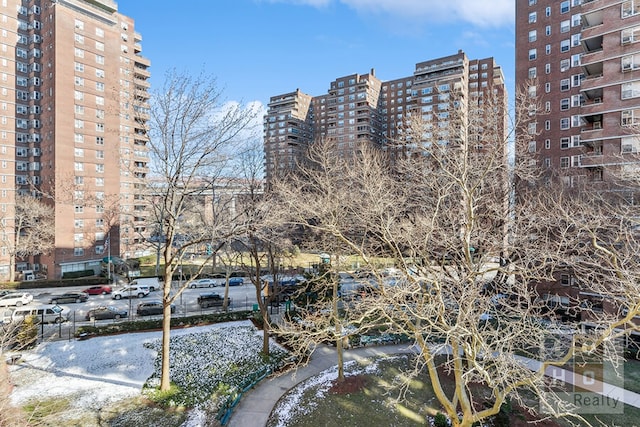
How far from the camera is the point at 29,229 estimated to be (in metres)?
40.3

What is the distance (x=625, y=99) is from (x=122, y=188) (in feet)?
180

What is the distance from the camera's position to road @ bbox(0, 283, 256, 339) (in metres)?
21.1

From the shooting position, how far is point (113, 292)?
3089 centimetres

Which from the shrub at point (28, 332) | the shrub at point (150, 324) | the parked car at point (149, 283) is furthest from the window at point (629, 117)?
the parked car at point (149, 283)

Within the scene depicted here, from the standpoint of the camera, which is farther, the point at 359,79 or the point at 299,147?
the point at 299,147

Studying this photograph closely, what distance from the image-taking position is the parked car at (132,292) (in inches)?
1202

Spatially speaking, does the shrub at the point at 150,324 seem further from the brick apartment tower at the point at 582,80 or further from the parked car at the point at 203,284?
the brick apartment tower at the point at 582,80

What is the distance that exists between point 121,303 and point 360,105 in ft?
232

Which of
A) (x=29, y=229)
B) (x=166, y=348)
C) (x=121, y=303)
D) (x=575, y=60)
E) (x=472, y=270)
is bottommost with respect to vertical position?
(x=121, y=303)

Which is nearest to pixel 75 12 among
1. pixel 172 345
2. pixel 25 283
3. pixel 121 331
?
pixel 25 283

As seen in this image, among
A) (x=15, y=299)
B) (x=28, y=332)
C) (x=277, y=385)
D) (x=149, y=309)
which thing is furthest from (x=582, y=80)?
(x=15, y=299)

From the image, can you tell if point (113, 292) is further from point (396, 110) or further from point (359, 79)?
point (396, 110)

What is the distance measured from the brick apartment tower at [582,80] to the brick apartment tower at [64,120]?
145ft

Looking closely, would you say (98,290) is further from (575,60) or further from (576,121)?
(575,60)
